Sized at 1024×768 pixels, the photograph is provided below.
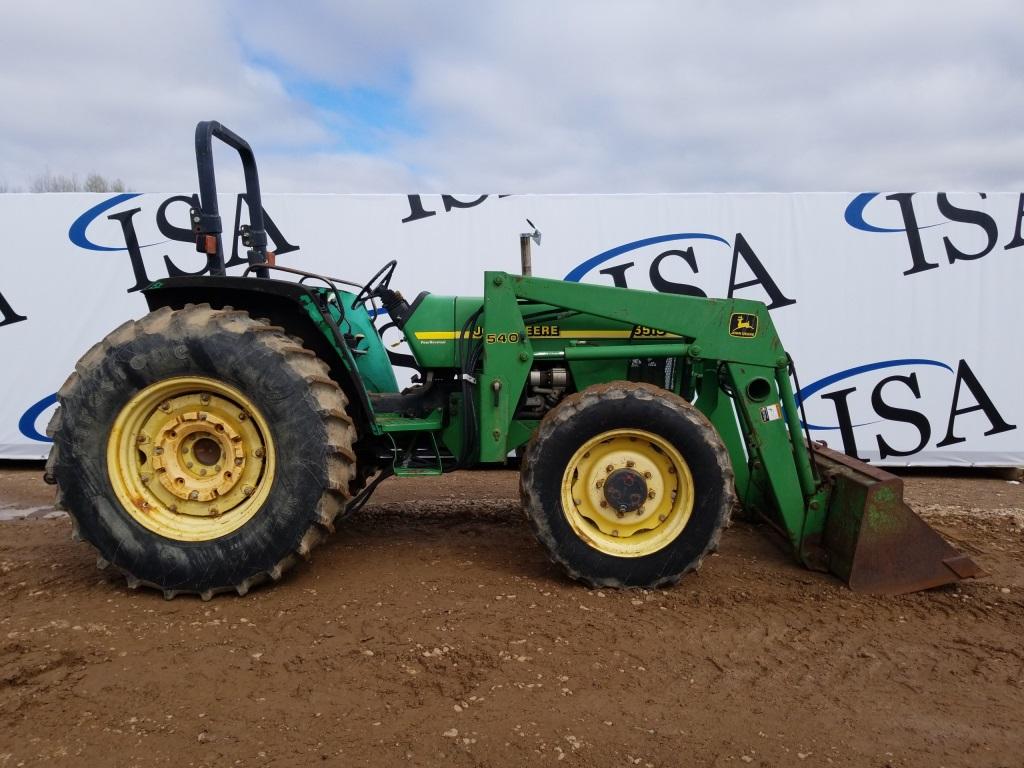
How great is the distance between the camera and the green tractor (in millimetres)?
3426

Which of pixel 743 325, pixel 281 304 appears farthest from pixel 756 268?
pixel 281 304

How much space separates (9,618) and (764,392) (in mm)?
3741

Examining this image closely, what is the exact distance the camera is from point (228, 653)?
2.93 metres

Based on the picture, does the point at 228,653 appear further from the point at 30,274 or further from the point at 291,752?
the point at 30,274

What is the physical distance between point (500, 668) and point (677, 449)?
53.9 inches

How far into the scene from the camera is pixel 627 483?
3.58 metres

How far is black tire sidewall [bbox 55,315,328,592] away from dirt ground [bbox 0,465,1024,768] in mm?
213

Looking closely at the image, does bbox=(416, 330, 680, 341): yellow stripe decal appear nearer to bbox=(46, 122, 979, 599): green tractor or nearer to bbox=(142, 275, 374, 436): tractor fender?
bbox=(46, 122, 979, 599): green tractor

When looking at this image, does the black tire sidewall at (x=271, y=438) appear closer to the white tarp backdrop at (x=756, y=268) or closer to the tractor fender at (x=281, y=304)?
the tractor fender at (x=281, y=304)

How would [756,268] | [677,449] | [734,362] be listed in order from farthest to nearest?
[756,268], [734,362], [677,449]

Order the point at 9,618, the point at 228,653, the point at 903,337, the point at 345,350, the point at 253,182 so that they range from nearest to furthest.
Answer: the point at 228,653 < the point at 9,618 < the point at 345,350 < the point at 253,182 < the point at 903,337

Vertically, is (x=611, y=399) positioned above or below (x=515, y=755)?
above

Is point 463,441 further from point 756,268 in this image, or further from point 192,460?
point 756,268

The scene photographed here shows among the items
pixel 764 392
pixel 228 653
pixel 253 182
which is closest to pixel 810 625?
pixel 764 392
